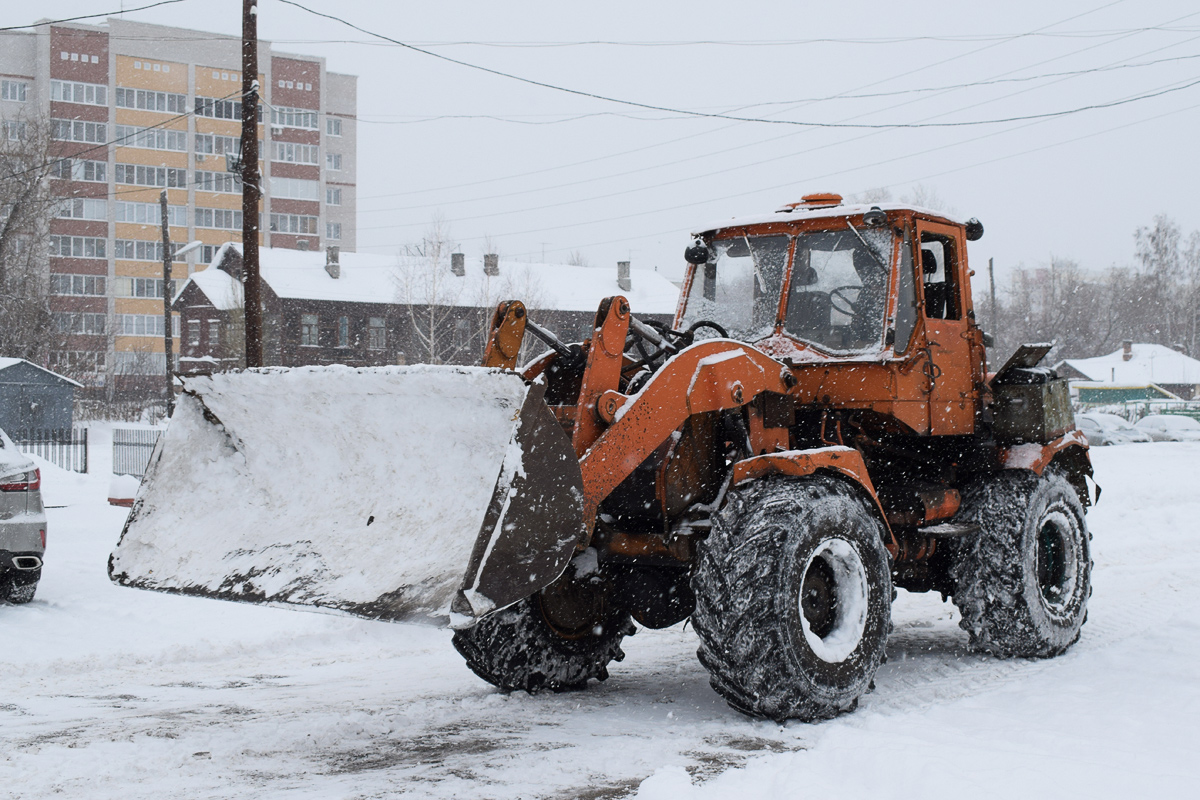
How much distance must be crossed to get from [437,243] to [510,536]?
42156 millimetres

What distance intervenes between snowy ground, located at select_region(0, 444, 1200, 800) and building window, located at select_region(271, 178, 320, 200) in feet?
246

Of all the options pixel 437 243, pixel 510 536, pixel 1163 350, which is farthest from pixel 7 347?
pixel 1163 350

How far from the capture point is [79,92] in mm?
74375

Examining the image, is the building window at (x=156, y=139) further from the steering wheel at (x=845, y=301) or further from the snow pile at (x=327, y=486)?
the steering wheel at (x=845, y=301)

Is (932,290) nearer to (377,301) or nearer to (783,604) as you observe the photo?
(783,604)

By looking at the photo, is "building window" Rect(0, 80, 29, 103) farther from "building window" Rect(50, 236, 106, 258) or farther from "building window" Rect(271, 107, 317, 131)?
"building window" Rect(271, 107, 317, 131)

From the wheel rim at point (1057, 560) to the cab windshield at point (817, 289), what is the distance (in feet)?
6.82

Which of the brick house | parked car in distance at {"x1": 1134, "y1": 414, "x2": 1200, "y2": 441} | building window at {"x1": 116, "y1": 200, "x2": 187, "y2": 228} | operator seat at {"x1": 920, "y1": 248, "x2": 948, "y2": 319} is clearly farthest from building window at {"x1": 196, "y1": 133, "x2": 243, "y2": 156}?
operator seat at {"x1": 920, "y1": 248, "x2": 948, "y2": 319}

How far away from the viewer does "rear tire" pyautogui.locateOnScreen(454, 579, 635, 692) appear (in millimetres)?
5984

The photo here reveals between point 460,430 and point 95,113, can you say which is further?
point 95,113

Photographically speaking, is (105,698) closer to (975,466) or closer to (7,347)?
(975,466)

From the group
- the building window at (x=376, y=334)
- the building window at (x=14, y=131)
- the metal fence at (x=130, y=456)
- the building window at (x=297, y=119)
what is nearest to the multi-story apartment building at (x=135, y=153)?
the building window at (x=297, y=119)

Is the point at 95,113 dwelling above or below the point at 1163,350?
above

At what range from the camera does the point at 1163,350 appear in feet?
247
